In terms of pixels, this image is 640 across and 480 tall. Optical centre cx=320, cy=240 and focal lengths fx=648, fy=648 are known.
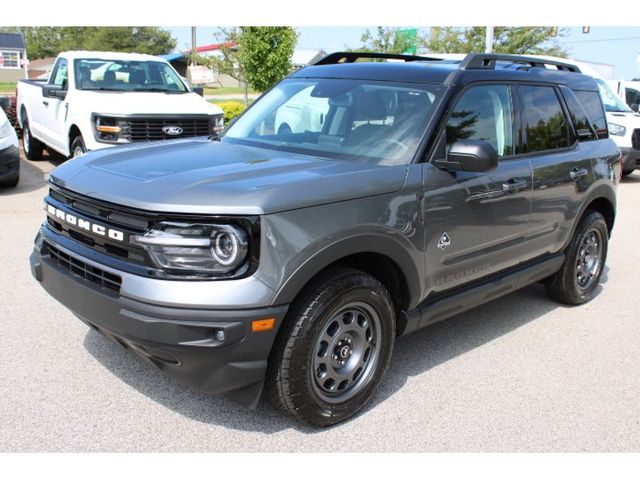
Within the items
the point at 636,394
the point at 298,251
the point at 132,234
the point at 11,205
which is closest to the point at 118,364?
the point at 132,234

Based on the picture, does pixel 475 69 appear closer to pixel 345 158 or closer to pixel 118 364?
pixel 345 158

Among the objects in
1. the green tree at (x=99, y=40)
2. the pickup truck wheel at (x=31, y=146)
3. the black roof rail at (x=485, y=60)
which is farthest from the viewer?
the green tree at (x=99, y=40)

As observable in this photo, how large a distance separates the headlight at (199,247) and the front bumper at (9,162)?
7259mm

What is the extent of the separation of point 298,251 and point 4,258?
429cm

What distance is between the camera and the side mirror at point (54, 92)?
9.75 metres

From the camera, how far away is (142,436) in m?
3.21

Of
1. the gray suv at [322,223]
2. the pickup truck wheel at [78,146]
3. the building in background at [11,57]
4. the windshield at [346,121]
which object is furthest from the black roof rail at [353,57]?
the building in background at [11,57]

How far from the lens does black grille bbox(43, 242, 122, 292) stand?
3023 mm

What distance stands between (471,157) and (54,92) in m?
8.12

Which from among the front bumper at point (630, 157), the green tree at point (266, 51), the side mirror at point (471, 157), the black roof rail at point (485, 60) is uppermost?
the green tree at point (266, 51)

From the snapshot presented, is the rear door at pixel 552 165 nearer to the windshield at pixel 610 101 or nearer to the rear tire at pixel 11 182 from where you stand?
the rear tire at pixel 11 182

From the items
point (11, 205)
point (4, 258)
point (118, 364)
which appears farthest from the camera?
point (11, 205)

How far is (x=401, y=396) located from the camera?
12.4ft

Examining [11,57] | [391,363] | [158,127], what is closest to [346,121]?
[391,363]
